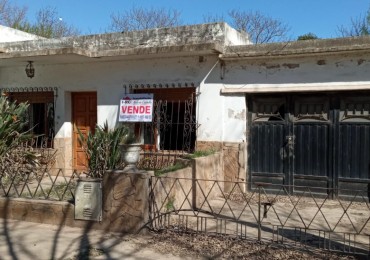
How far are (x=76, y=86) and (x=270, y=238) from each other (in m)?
6.64

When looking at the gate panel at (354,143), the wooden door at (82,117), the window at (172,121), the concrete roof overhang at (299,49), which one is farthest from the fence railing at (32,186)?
the gate panel at (354,143)

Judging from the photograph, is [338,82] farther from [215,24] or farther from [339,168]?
[215,24]

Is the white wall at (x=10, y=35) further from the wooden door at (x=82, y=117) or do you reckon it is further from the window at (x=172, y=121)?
the window at (x=172, y=121)

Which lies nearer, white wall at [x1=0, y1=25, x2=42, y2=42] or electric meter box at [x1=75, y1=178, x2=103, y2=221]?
electric meter box at [x1=75, y1=178, x2=103, y2=221]

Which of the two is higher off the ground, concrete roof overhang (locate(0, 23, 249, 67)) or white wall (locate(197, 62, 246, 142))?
concrete roof overhang (locate(0, 23, 249, 67))

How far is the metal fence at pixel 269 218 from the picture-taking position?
4941mm

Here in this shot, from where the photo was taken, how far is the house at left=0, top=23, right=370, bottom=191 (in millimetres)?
7430

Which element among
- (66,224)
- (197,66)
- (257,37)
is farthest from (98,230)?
(257,37)

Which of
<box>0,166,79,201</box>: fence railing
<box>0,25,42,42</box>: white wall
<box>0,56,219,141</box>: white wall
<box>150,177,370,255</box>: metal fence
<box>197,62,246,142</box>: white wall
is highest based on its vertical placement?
<box>0,25,42,42</box>: white wall

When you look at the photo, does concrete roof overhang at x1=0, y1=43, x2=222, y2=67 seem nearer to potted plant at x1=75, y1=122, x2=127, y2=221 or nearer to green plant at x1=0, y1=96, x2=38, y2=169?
green plant at x1=0, y1=96, x2=38, y2=169

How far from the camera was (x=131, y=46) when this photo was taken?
30.6 feet

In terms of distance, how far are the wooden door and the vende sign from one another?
3.97 ft

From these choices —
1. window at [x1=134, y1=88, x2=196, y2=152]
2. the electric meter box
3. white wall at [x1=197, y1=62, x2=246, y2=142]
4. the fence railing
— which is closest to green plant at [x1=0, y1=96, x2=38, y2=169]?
the fence railing

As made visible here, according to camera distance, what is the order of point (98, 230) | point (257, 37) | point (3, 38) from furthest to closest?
point (257, 37), point (3, 38), point (98, 230)
